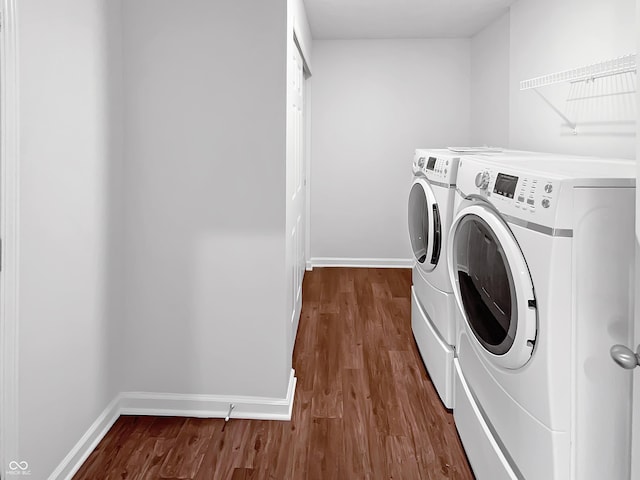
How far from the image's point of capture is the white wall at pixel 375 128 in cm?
554

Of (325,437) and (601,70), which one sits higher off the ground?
(601,70)

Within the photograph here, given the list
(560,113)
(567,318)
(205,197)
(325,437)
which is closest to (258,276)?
(205,197)

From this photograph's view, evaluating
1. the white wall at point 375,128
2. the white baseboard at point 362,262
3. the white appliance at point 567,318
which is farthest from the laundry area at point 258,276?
the white baseboard at point 362,262

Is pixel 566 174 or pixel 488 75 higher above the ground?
pixel 488 75

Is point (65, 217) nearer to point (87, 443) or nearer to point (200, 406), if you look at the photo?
point (87, 443)

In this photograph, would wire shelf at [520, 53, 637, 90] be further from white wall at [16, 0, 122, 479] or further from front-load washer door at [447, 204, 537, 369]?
white wall at [16, 0, 122, 479]

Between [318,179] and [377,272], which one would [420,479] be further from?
[318,179]

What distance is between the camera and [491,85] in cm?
493

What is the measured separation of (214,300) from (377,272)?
128 inches

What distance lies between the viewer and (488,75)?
16.4 feet

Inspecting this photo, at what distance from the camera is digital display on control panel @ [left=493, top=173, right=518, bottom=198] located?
65.3 inches

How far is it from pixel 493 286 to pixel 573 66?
2.34 meters

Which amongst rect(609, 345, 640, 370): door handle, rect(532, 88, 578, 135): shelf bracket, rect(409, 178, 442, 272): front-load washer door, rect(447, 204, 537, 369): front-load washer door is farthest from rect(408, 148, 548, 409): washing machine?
rect(609, 345, 640, 370): door handle

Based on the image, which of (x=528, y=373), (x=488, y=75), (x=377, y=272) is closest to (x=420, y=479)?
(x=528, y=373)
